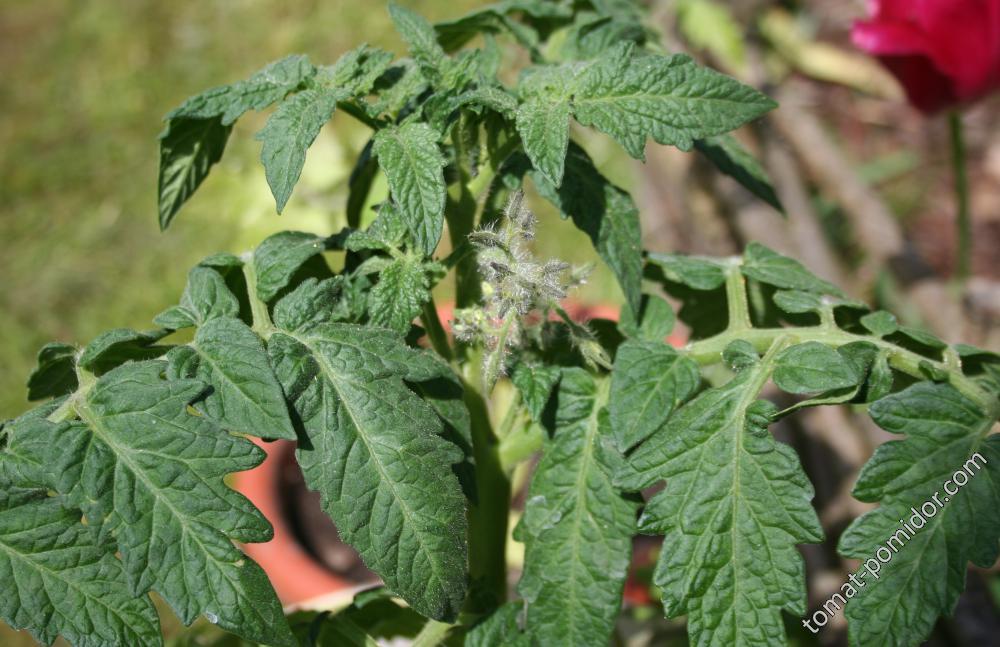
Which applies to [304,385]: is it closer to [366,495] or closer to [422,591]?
[366,495]

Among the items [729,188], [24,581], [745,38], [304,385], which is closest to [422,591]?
[304,385]

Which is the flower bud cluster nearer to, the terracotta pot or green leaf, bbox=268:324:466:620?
green leaf, bbox=268:324:466:620

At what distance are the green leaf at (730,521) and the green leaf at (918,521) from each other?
6 centimetres

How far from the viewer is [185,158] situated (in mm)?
1105

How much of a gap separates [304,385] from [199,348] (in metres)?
0.11

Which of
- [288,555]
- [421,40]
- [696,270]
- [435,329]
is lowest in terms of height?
[288,555]

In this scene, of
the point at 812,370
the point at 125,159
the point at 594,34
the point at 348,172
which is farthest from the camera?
the point at 125,159

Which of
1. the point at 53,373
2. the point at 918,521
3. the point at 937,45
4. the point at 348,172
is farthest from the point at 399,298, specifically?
the point at 348,172

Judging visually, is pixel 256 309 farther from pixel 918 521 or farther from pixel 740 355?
pixel 918 521

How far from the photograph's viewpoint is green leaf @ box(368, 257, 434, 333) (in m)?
0.94

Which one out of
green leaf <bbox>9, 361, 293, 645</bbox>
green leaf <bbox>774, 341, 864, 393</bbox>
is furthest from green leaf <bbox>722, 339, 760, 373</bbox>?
green leaf <bbox>9, 361, 293, 645</bbox>

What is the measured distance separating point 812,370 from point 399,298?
1.32 ft

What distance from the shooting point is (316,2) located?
142 inches

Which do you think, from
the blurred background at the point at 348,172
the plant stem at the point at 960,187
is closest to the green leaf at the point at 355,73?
the blurred background at the point at 348,172
